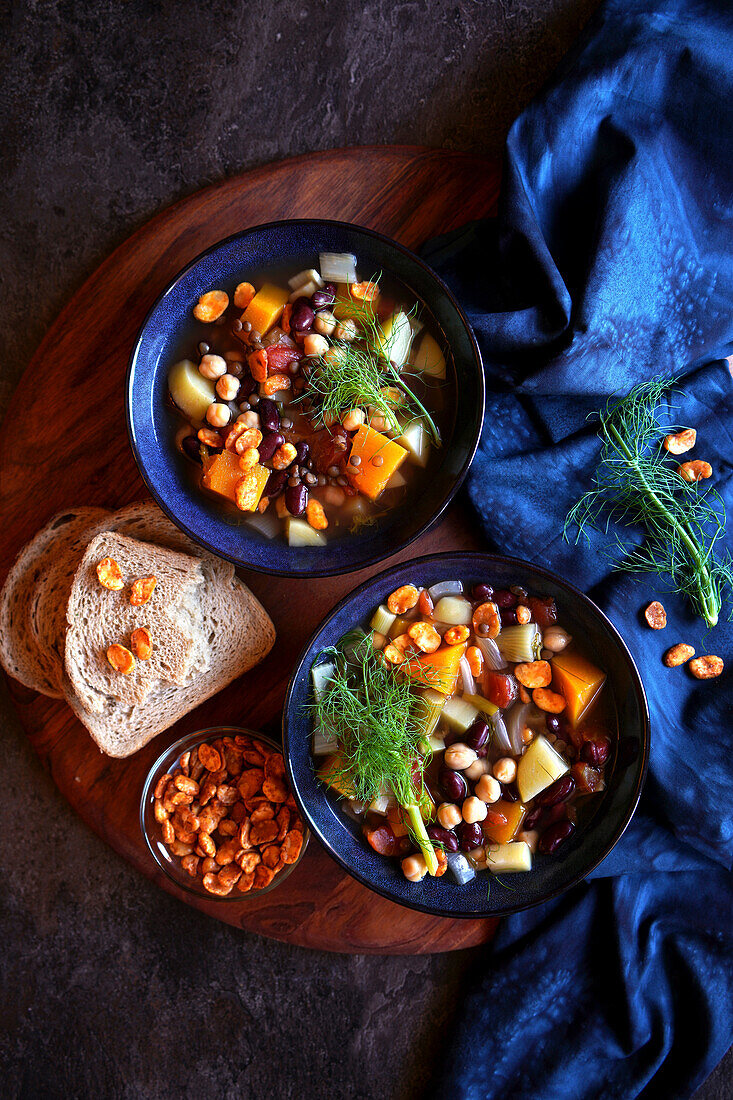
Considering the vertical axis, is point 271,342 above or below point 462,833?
above

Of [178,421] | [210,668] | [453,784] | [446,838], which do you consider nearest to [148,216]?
[178,421]

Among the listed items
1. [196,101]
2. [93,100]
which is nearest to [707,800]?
[196,101]

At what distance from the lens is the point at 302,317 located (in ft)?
6.98

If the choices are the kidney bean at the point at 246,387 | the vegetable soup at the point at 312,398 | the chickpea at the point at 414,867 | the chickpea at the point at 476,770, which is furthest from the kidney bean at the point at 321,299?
the chickpea at the point at 414,867

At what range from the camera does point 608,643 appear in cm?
214

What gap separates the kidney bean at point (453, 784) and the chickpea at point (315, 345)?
1266 mm

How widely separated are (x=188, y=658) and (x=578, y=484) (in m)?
1.35

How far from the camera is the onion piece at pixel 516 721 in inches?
87.0

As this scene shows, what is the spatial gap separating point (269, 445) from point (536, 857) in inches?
57.4

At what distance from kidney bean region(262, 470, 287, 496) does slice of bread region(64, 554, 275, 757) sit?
1.13 ft

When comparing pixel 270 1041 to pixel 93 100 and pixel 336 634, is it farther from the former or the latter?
pixel 93 100

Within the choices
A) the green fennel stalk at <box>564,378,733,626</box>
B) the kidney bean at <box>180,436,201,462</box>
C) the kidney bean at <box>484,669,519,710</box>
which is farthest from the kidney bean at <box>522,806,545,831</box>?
the kidney bean at <box>180,436,201,462</box>

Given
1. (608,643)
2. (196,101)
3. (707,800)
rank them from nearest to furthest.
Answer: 1. (608,643)
2. (707,800)
3. (196,101)

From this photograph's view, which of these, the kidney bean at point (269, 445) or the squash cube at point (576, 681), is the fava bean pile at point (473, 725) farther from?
the kidney bean at point (269, 445)
